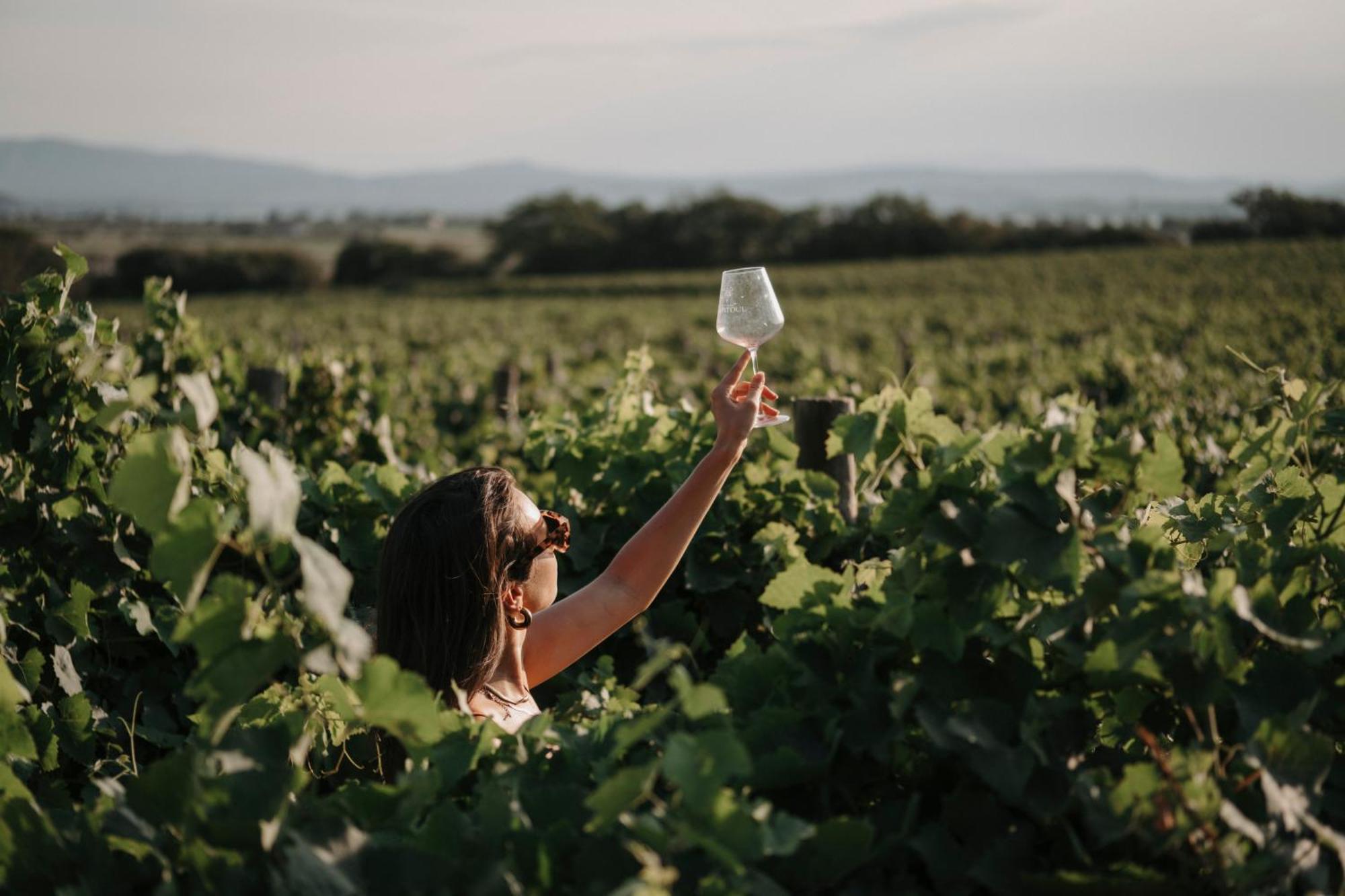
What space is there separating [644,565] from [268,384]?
15.0 ft

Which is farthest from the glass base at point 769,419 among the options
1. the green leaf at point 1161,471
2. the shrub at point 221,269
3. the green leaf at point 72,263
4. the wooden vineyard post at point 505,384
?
the shrub at point 221,269

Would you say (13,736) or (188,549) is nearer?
(188,549)

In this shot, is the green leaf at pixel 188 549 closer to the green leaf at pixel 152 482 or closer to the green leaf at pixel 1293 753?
the green leaf at pixel 152 482

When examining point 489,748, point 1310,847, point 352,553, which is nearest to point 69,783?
point 352,553

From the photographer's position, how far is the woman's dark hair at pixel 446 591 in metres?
2.30

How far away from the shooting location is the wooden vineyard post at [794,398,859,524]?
377 cm

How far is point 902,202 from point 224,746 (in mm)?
90285

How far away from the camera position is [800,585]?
5.96ft

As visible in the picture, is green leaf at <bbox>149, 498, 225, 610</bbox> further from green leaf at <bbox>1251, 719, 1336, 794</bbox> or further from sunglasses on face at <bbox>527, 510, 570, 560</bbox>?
green leaf at <bbox>1251, 719, 1336, 794</bbox>

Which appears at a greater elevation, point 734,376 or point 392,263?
point 392,263

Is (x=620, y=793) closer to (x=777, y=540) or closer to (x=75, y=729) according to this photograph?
(x=75, y=729)

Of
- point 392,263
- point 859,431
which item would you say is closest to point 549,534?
point 859,431

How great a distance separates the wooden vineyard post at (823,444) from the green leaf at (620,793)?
2.49 m

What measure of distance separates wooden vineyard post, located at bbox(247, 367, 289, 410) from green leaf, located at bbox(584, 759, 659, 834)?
18.2ft
